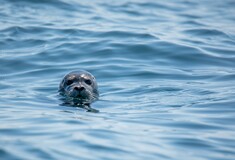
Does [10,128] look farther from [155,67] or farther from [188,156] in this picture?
[155,67]

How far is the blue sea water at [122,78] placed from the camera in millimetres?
7699

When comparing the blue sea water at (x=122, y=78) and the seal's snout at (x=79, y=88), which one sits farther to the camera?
the seal's snout at (x=79, y=88)

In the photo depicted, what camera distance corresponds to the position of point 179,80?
13078 millimetres

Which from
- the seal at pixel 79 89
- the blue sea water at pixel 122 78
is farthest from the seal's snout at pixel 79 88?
the blue sea water at pixel 122 78

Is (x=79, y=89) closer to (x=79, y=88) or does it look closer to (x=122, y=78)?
(x=79, y=88)

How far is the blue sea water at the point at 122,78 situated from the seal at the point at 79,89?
250 millimetres

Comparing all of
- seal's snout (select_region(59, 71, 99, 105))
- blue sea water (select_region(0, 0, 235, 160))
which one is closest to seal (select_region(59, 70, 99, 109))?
seal's snout (select_region(59, 71, 99, 105))

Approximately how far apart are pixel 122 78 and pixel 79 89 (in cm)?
231

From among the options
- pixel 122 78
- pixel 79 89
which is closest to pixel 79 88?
pixel 79 89

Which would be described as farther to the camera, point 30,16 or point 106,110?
point 30,16

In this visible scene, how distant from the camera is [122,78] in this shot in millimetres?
13336

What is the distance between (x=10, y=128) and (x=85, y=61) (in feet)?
21.6

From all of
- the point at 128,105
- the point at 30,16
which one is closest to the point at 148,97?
the point at 128,105

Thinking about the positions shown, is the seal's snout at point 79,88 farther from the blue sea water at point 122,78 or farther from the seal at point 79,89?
the blue sea water at point 122,78
